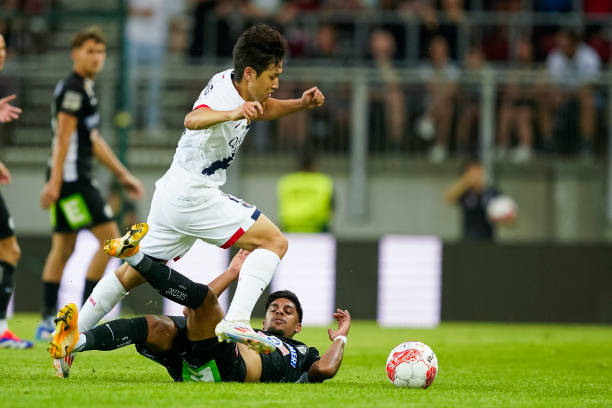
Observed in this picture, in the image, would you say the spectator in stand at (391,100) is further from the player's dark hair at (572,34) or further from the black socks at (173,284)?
the black socks at (173,284)

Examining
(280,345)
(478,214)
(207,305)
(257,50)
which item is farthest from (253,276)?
(478,214)

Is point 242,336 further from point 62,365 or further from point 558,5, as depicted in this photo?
point 558,5

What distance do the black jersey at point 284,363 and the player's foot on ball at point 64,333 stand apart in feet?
4.03

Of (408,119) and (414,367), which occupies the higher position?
(408,119)

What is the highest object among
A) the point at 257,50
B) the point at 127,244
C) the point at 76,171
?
the point at 257,50

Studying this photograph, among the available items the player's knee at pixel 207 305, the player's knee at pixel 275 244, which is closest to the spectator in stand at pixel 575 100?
the player's knee at pixel 275 244

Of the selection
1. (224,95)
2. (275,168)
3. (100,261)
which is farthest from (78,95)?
(275,168)

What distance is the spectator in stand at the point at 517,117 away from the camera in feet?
49.9

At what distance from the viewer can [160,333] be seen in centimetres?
662

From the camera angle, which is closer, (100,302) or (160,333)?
(160,333)

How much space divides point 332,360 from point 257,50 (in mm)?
1930

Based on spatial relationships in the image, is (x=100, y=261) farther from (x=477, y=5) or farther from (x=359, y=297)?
(x=477, y=5)

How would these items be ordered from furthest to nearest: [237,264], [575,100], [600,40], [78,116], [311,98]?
[600,40] < [575,100] < [78,116] < [237,264] < [311,98]

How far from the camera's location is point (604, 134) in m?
15.4
